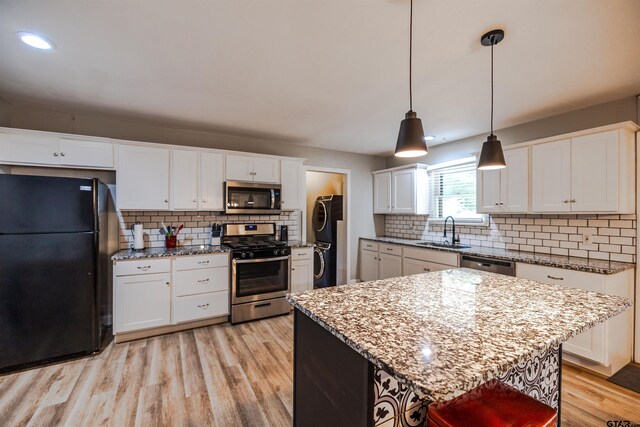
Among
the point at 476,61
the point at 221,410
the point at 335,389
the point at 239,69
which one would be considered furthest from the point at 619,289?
the point at 239,69

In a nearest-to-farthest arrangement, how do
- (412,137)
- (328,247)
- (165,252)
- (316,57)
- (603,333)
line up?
1. (412,137)
2. (316,57)
3. (603,333)
4. (165,252)
5. (328,247)

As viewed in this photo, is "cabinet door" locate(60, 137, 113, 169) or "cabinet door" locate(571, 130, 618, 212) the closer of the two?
"cabinet door" locate(571, 130, 618, 212)

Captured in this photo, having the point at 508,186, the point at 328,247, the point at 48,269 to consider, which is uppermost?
the point at 508,186

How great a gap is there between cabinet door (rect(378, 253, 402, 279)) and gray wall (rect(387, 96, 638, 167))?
167cm

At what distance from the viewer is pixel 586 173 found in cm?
260

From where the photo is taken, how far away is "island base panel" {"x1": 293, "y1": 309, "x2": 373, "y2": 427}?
39.5 inches

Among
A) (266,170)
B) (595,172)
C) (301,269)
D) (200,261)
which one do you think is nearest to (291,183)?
(266,170)

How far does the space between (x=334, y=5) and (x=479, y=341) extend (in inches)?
67.1

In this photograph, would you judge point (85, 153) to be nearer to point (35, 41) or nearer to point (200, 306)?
point (35, 41)

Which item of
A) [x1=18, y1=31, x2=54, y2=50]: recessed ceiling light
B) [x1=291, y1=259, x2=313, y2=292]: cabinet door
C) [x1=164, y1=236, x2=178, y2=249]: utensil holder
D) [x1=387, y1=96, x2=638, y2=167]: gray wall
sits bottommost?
[x1=291, y1=259, x2=313, y2=292]: cabinet door

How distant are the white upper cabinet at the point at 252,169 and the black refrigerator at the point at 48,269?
145cm

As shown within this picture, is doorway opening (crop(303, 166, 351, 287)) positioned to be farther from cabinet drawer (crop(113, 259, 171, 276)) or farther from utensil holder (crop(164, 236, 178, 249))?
cabinet drawer (crop(113, 259, 171, 276))

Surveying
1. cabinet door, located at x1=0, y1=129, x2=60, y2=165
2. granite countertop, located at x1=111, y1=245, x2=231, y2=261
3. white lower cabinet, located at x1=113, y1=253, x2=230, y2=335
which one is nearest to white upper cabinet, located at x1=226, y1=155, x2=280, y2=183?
granite countertop, located at x1=111, y1=245, x2=231, y2=261

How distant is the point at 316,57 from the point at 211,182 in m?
2.18
